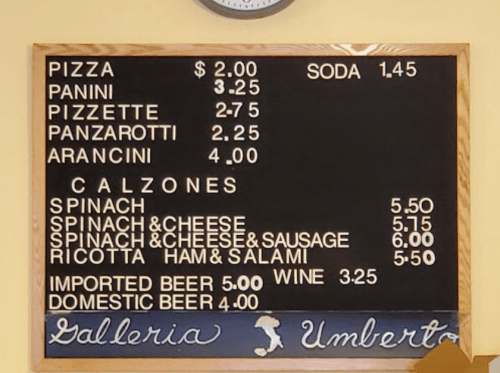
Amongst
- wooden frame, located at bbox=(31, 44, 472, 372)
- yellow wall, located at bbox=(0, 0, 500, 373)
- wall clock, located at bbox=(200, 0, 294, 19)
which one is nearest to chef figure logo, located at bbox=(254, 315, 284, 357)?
wooden frame, located at bbox=(31, 44, 472, 372)

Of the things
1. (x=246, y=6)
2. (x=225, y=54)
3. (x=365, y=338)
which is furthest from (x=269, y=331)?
(x=246, y=6)

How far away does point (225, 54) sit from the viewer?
1862 mm

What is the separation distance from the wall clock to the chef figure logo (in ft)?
2.97

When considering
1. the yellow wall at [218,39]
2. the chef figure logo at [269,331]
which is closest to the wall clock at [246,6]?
the yellow wall at [218,39]

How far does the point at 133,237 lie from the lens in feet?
6.10

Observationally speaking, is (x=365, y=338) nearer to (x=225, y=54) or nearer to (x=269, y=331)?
(x=269, y=331)

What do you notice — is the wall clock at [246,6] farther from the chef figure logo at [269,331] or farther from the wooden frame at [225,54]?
the chef figure logo at [269,331]

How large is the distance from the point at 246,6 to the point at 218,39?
5.1 inches

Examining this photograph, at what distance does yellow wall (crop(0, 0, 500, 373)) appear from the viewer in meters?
1.88

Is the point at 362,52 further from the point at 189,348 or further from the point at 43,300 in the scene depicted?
the point at 43,300

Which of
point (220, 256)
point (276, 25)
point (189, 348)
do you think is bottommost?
point (189, 348)

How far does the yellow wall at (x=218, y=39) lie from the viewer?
1.88 m
